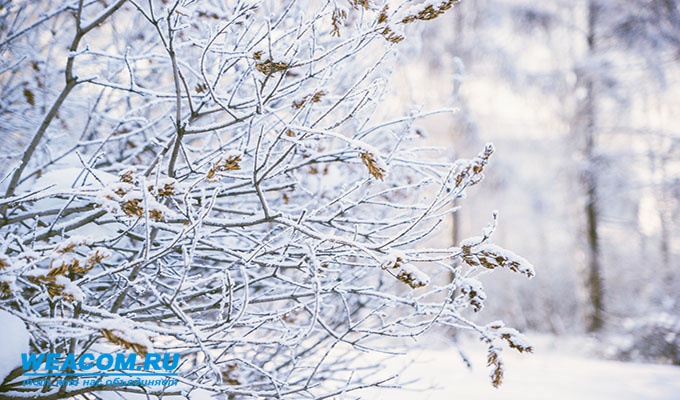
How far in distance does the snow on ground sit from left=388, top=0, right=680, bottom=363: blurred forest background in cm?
302

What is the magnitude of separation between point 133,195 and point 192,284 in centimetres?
32

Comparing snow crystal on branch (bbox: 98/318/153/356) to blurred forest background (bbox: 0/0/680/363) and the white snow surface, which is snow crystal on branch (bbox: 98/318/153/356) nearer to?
the white snow surface

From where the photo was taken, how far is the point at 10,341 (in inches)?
66.2

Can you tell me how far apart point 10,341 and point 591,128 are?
10128mm

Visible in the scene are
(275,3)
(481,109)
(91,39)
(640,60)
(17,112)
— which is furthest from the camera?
(481,109)

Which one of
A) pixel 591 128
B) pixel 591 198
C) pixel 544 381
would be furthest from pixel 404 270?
pixel 591 128

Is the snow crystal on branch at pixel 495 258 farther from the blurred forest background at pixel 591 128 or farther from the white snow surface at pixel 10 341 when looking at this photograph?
the blurred forest background at pixel 591 128

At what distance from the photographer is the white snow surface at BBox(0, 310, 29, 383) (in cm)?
166

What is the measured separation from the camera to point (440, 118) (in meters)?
10.1

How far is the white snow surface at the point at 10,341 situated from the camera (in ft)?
5.43

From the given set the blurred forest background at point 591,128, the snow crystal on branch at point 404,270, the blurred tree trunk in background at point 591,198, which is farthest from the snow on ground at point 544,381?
the blurred tree trunk in background at point 591,198

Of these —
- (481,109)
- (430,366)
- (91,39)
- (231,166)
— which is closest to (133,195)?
(231,166)

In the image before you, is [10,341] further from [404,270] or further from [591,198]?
[591,198]

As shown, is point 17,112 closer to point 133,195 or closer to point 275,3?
point 275,3
